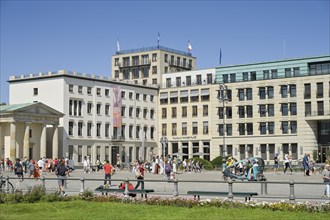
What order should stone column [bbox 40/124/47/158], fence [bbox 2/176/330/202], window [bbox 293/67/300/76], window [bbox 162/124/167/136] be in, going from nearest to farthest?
fence [bbox 2/176/330/202] → stone column [bbox 40/124/47/158] → window [bbox 293/67/300/76] → window [bbox 162/124/167/136]

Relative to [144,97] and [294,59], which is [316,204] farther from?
[144,97]

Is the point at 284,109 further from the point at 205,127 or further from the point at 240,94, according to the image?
the point at 205,127

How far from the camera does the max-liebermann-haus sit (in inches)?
3617

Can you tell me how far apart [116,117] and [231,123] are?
63.0 ft

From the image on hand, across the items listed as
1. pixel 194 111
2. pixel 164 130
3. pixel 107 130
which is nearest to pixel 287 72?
pixel 194 111

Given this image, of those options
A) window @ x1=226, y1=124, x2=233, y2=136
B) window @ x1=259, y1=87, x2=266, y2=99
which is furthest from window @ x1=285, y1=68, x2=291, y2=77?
window @ x1=226, y1=124, x2=233, y2=136

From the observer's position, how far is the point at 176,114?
10969 cm

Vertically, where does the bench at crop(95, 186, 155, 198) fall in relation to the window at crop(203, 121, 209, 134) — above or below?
below

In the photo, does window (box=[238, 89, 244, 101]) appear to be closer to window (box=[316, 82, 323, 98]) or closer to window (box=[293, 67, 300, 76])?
window (box=[293, 67, 300, 76])

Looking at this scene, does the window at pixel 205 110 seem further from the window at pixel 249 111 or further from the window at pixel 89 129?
the window at pixel 89 129

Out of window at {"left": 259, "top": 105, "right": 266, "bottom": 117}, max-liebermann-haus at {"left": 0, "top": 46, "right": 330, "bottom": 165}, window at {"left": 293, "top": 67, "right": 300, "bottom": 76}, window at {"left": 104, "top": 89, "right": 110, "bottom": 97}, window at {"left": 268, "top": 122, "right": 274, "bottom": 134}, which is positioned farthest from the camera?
window at {"left": 104, "top": 89, "right": 110, "bottom": 97}

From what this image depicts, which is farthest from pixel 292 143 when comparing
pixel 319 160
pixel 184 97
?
pixel 184 97

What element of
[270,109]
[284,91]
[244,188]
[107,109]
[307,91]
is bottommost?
[244,188]


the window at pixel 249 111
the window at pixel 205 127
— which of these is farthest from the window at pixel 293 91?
the window at pixel 205 127
